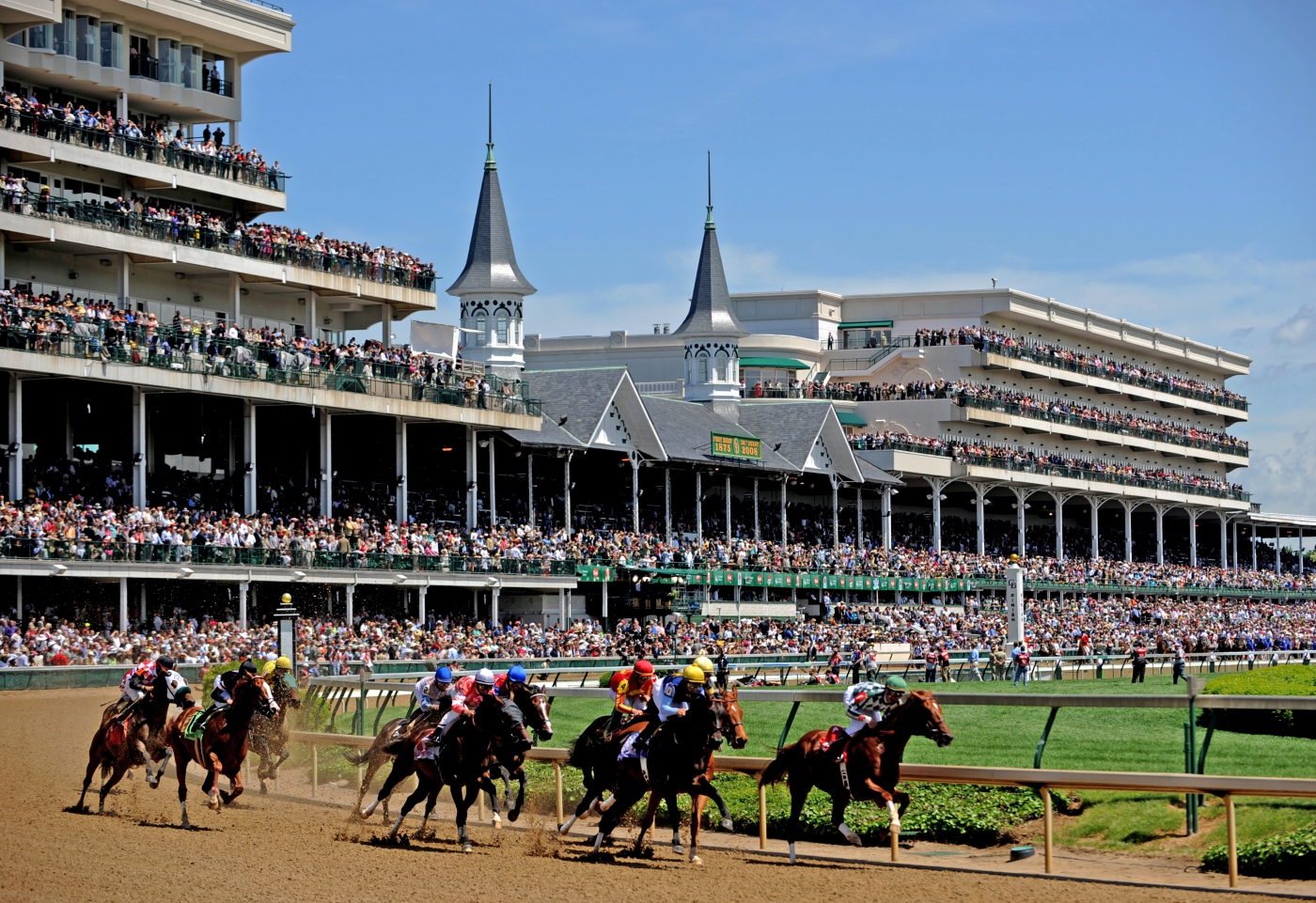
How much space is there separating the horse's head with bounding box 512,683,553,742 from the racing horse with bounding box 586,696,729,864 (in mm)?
544

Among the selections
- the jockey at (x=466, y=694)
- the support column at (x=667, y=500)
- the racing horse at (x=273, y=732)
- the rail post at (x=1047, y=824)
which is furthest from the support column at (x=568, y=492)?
the rail post at (x=1047, y=824)

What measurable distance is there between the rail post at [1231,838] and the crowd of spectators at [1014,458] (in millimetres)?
47609

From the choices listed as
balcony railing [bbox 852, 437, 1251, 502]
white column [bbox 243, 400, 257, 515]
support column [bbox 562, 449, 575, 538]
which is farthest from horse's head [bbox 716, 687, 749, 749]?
balcony railing [bbox 852, 437, 1251, 502]

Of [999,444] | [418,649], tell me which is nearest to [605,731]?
[418,649]

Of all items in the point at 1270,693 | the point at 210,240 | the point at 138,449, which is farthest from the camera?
the point at 210,240

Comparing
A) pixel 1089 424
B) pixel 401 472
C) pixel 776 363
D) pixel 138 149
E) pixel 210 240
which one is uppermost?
pixel 138 149

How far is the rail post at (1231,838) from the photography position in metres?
10.3

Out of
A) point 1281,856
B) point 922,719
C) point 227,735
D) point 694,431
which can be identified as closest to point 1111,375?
point 694,431

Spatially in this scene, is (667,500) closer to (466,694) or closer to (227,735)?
(227,735)

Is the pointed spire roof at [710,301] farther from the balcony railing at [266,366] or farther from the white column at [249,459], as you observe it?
the white column at [249,459]

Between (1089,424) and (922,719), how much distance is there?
6212cm

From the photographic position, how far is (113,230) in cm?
3403

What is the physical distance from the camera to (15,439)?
31219mm

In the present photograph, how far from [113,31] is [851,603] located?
970 inches
